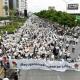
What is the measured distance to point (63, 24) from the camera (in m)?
92.4

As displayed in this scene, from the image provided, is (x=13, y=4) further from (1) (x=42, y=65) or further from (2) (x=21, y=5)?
(1) (x=42, y=65)

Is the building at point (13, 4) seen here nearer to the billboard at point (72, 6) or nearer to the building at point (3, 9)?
the building at point (3, 9)

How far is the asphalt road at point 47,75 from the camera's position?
1086 inches

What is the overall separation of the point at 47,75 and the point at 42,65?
657mm

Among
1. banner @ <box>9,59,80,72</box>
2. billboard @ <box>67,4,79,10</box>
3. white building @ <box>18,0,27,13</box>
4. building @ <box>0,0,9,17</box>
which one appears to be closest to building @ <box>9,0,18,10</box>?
white building @ <box>18,0,27,13</box>

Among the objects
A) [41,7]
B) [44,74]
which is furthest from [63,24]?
[44,74]

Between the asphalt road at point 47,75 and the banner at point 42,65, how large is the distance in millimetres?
303

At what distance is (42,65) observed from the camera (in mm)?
28281

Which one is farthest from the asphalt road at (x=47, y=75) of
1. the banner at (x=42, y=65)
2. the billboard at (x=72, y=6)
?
the billboard at (x=72, y=6)

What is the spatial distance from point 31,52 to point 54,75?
25.9 ft

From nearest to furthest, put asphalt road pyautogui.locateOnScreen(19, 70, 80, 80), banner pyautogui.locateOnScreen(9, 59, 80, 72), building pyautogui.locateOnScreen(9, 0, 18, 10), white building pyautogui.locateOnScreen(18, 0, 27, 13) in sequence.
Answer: asphalt road pyautogui.locateOnScreen(19, 70, 80, 80), banner pyautogui.locateOnScreen(9, 59, 80, 72), white building pyautogui.locateOnScreen(18, 0, 27, 13), building pyautogui.locateOnScreen(9, 0, 18, 10)

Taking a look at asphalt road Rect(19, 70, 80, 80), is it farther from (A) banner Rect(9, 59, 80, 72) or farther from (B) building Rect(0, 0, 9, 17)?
(B) building Rect(0, 0, 9, 17)

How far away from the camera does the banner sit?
28.0 meters

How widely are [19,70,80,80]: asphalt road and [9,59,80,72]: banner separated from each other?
0.30 meters
